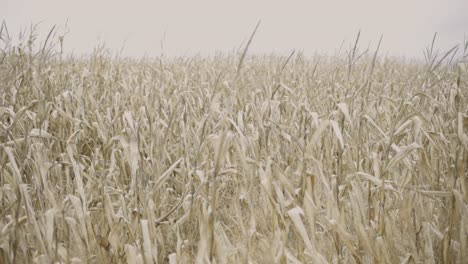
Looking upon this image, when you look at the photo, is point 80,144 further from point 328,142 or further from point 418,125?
point 418,125

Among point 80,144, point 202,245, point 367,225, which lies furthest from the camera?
point 80,144

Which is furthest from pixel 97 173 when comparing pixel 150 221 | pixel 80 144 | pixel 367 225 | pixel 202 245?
pixel 367 225

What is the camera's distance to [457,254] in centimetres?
127

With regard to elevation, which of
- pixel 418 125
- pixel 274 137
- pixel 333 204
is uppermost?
pixel 418 125

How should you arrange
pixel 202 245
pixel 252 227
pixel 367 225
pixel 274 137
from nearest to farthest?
pixel 202 245, pixel 252 227, pixel 367 225, pixel 274 137

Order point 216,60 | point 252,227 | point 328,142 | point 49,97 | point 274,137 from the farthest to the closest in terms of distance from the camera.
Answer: point 216,60 < point 49,97 < point 274,137 < point 328,142 < point 252,227

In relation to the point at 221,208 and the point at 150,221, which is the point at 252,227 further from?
the point at 221,208

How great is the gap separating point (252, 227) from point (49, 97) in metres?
2.40

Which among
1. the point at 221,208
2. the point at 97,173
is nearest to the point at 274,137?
the point at 221,208

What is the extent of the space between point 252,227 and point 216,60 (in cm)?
555

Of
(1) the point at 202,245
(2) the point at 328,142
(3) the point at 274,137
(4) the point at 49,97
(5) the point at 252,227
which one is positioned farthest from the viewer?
(4) the point at 49,97

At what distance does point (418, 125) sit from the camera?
1.50 meters

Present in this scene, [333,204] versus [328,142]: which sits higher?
[328,142]

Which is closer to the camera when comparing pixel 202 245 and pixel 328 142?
pixel 202 245
